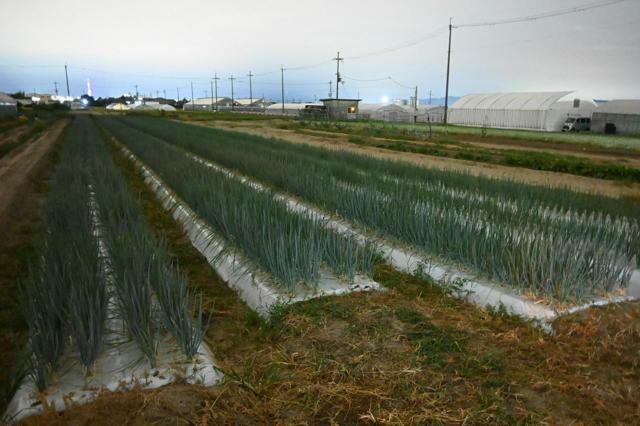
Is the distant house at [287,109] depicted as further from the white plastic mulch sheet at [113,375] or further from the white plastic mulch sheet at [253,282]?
the white plastic mulch sheet at [113,375]

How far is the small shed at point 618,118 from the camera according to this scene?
83.8 feet

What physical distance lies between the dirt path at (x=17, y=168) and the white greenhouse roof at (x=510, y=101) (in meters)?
28.0

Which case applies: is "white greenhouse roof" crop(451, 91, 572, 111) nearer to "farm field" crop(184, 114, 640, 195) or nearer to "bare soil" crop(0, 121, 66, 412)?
"farm field" crop(184, 114, 640, 195)

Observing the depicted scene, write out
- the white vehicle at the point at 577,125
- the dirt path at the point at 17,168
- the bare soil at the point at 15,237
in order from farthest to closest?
the white vehicle at the point at 577,125, the dirt path at the point at 17,168, the bare soil at the point at 15,237

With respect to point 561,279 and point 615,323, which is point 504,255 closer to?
point 561,279

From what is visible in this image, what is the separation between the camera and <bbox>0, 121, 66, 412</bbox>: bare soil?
8.69 ft

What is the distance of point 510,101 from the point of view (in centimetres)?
3112

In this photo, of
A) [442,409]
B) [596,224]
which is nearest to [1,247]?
[442,409]

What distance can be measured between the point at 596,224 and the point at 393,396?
2.99m

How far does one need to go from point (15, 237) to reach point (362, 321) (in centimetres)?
465

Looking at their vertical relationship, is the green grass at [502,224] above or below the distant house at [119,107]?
below

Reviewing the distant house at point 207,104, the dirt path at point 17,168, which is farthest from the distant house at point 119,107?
the dirt path at point 17,168

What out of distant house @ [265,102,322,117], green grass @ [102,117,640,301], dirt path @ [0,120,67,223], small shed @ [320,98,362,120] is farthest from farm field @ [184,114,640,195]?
distant house @ [265,102,322,117]

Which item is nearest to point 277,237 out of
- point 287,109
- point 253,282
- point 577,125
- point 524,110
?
point 253,282
